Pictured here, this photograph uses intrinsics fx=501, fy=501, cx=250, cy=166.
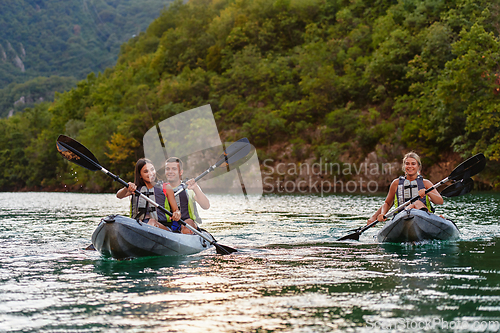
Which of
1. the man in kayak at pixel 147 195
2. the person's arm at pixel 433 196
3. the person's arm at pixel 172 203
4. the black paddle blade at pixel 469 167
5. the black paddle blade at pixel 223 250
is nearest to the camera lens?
the man in kayak at pixel 147 195

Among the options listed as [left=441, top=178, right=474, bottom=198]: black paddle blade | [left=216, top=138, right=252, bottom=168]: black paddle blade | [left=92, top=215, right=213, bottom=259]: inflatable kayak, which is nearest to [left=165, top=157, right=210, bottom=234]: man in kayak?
[left=92, top=215, right=213, bottom=259]: inflatable kayak

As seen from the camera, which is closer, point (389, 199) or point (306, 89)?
point (389, 199)

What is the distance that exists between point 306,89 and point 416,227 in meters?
42.5

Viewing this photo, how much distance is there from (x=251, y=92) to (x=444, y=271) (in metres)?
51.1

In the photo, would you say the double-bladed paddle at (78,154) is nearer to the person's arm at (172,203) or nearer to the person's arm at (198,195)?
the person's arm at (172,203)

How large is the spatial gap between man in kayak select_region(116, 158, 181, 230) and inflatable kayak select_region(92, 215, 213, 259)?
426mm

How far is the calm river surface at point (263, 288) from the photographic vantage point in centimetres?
488

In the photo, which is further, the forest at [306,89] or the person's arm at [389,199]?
the forest at [306,89]

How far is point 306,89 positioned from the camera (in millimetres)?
51188

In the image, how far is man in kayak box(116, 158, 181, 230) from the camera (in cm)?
892

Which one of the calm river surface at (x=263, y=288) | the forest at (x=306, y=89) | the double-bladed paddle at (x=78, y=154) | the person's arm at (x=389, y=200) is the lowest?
the calm river surface at (x=263, y=288)

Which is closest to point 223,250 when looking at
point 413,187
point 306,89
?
point 413,187

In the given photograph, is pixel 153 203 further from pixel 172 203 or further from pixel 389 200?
pixel 389 200

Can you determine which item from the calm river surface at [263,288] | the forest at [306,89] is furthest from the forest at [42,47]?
the calm river surface at [263,288]
